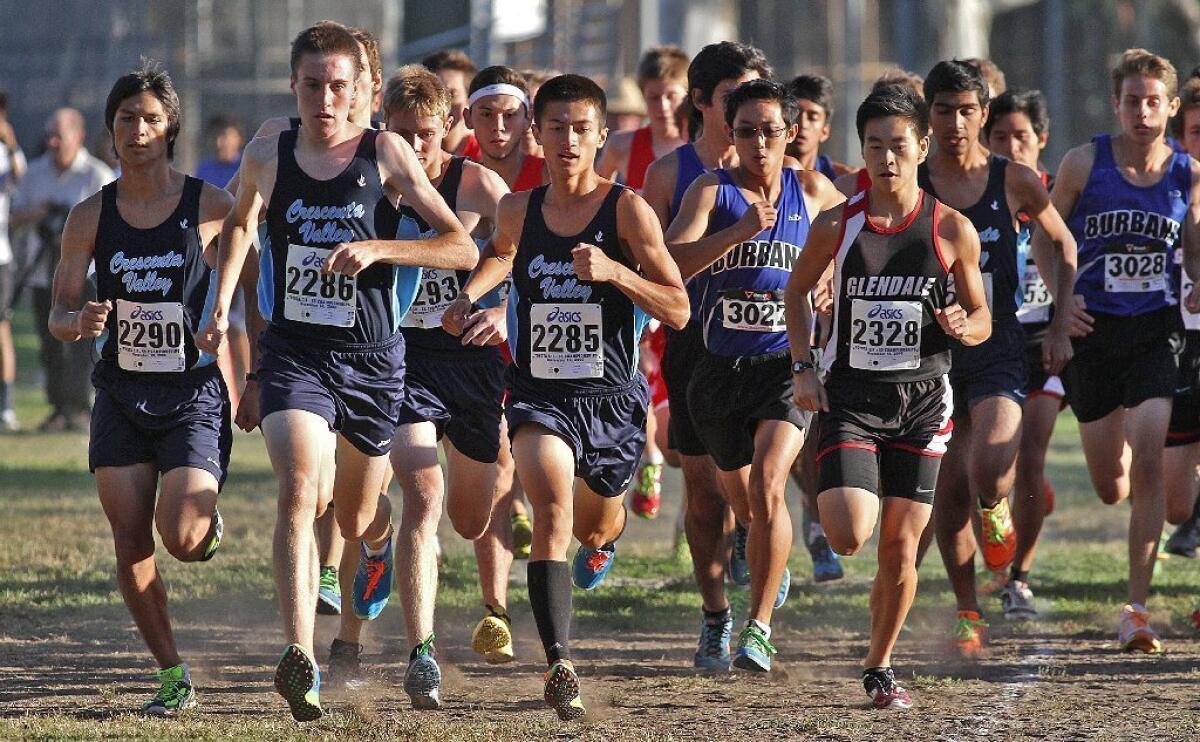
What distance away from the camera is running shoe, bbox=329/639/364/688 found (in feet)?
22.6

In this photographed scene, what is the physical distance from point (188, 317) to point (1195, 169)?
14.0ft

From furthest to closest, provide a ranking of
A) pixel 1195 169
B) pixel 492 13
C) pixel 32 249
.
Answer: pixel 492 13
pixel 32 249
pixel 1195 169

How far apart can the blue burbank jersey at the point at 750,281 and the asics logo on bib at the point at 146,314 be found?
2060mm

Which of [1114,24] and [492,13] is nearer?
[492,13]

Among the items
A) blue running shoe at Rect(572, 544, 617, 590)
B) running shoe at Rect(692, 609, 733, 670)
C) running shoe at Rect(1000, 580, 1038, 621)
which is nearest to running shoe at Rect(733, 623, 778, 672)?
running shoe at Rect(692, 609, 733, 670)

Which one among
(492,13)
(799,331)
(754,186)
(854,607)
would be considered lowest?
(854,607)

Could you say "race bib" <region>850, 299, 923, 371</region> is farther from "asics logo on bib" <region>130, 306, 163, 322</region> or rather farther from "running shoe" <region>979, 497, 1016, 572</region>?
"asics logo on bib" <region>130, 306, 163, 322</region>

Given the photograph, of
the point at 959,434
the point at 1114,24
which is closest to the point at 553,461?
the point at 959,434

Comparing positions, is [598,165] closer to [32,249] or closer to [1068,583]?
[1068,583]

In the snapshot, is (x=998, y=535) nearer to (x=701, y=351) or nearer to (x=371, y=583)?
(x=701, y=351)

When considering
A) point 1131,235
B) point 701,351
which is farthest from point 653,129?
point 1131,235

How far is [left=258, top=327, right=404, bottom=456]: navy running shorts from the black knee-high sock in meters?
0.68

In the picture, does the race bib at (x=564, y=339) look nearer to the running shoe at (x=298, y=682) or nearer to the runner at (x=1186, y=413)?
the running shoe at (x=298, y=682)

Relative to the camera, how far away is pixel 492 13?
59.4ft
